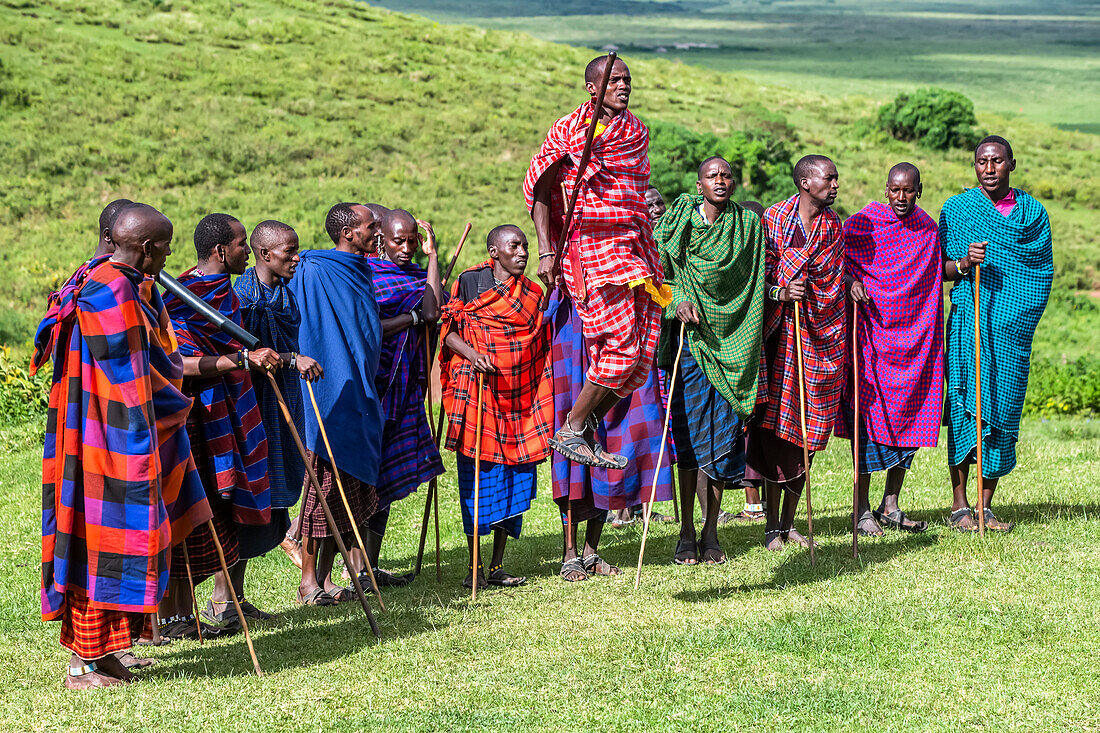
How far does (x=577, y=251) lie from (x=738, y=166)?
26395 mm

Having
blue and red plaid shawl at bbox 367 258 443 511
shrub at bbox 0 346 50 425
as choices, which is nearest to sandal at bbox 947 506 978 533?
blue and red plaid shawl at bbox 367 258 443 511

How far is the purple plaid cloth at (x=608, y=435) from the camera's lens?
7871 millimetres

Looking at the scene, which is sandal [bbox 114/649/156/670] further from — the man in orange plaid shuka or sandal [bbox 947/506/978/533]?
sandal [bbox 947/506/978/533]

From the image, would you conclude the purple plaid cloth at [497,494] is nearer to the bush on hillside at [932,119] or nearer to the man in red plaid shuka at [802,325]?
the man in red plaid shuka at [802,325]

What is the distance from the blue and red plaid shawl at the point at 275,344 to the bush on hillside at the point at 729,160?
22.7 m

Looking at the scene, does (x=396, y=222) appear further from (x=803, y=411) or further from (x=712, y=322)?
(x=803, y=411)

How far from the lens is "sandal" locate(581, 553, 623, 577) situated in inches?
311

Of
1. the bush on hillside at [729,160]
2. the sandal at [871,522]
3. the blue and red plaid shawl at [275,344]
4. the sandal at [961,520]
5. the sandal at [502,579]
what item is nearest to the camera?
the blue and red plaid shawl at [275,344]

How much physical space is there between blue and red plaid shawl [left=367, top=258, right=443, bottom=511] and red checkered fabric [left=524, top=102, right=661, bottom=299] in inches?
A: 55.7

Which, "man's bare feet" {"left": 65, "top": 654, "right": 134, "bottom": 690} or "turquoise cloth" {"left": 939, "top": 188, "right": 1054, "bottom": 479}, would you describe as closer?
"man's bare feet" {"left": 65, "top": 654, "right": 134, "bottom": 690}

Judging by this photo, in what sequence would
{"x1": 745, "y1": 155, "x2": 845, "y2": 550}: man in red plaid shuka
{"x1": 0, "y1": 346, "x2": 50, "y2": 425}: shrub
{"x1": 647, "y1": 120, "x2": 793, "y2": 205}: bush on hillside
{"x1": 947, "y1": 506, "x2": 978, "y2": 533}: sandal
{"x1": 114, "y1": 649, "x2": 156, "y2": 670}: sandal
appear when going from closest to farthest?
{"x1": 114, "y1": 649, "x2": 156, "y2": 670}: sandal → {"x1": 745, "y1": 155, "x2": 845, "y2": 550}: man in red plaid shuka → {"x1": 947, "y1": 506, "x2": 978, "y2": 533}: sandal → {"x1": 0, "y1": 346, "x2": 50, "y2": 425}: shrub → {"x1": 647, "y1": 120, "x2": 793, "y2": 205}: bush on hillside

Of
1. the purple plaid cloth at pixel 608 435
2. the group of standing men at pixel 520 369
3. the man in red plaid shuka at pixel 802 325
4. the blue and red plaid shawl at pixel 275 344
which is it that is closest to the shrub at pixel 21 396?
the group of standing men at pixel 520 369

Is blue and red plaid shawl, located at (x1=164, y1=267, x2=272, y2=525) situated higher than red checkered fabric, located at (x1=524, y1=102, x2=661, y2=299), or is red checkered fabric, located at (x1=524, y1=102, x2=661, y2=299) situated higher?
red checkered fabric, located at (x1=524, y1=102, x2=661, y2=299)

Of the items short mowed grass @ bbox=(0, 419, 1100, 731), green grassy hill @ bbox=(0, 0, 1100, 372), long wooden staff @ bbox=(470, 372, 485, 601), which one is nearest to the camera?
short mowed grass @ bbox=(0, 419, 1100, 731)
